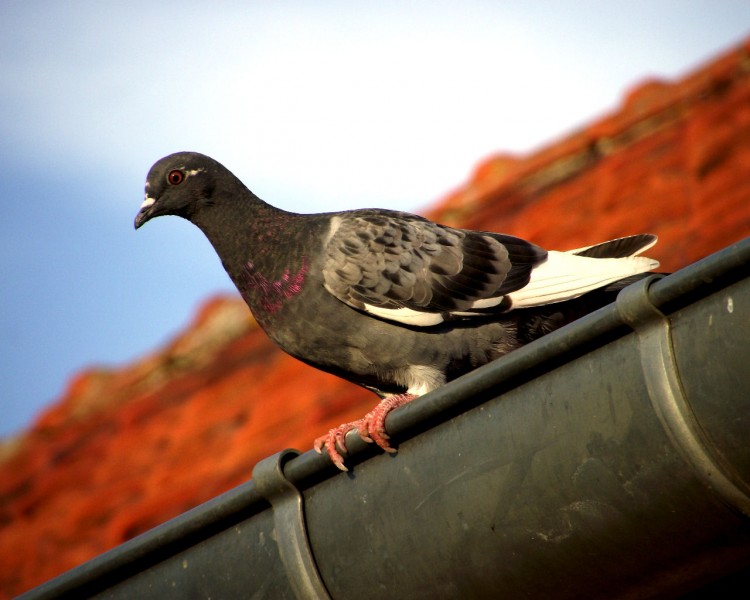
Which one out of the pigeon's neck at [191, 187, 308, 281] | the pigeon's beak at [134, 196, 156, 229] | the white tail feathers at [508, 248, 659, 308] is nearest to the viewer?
the white tail feathers at [508, 248, 659, 308]

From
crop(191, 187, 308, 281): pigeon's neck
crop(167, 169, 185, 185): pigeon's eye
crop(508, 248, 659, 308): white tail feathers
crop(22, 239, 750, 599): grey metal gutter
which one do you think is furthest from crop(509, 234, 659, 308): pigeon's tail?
crop(167, 169, 185, 185): pigeon's eye

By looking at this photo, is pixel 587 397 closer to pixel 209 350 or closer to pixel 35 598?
pixel 35 598

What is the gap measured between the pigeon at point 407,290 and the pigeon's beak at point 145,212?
541 millimetres

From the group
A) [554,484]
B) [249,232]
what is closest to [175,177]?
[249,232]

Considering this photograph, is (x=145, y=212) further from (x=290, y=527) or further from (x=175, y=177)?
(x=290, y=527)

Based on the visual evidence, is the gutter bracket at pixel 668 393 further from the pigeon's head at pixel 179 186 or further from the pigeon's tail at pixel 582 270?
the pigeon's head at pixel 179 186

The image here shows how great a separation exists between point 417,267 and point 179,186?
136 cm

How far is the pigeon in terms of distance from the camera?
4766 millimetres

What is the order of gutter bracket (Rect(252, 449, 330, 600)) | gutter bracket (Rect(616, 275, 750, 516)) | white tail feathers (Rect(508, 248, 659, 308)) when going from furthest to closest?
1. white tail feathers (Rect(508, 248, 659, 308))
2. gutter bracket (Rect(252, 449, 330, 600))
3. gutter bracket (Rect(616, 275, 750, 516))

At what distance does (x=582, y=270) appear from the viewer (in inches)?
186

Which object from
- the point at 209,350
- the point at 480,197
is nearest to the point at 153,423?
the point at 209,350

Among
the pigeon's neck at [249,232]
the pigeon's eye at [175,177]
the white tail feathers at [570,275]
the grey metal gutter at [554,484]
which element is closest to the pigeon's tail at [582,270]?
the white tail feathers at [570,275]

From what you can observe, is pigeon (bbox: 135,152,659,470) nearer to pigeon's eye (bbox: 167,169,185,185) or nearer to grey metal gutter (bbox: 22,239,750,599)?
pigeon's eye (bbox: 167,169,185,185)

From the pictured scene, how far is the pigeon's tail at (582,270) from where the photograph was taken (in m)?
4.57
